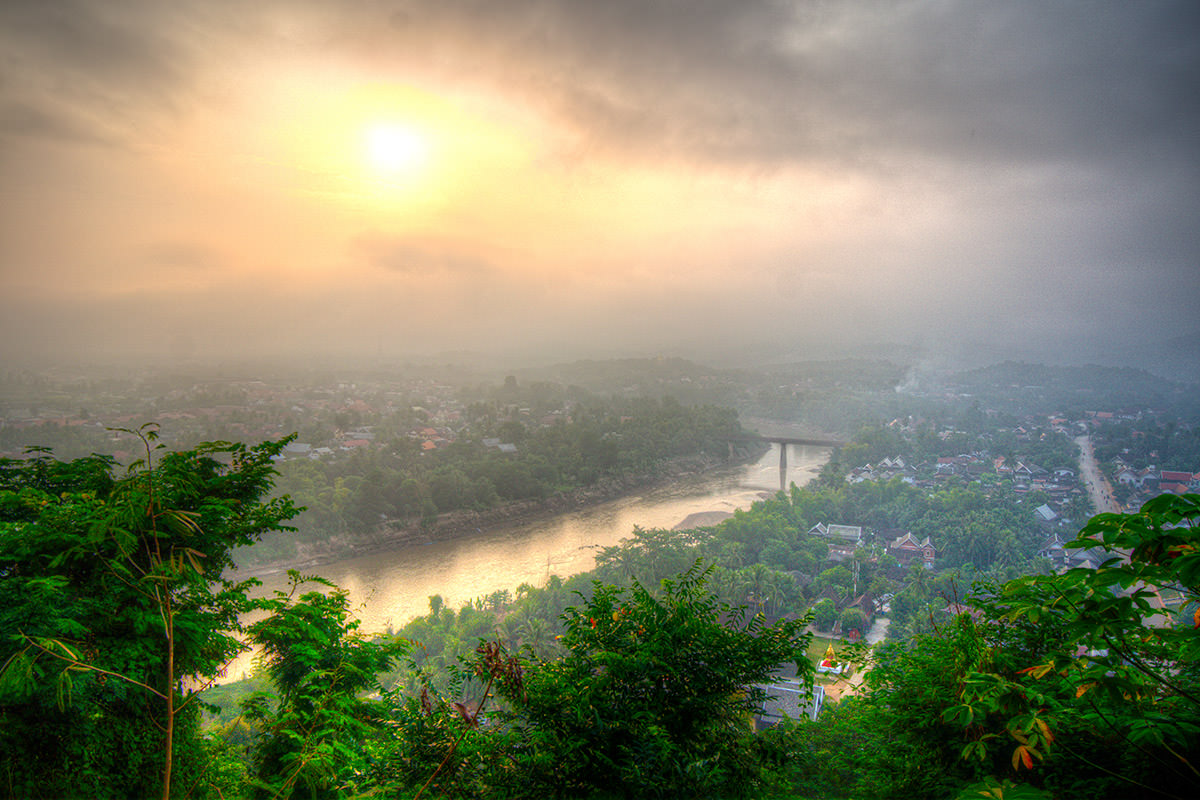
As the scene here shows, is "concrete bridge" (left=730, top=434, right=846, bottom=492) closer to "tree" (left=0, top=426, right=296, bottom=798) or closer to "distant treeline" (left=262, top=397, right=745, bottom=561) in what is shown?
"distant treeline" (left=262, top=397, right=745, bottom=561)

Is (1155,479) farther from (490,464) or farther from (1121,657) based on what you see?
(490,464)

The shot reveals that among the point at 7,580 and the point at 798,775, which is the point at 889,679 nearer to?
the point at 798,775

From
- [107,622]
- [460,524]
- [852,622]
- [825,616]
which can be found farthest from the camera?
[460,524]

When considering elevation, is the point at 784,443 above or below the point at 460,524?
above

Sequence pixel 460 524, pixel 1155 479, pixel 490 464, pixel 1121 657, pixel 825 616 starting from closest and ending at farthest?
1. pixel 1121 657
2. pixel 825 616
3. pixel 1155 479
4. pixel 460 524
5. pixel 490 464

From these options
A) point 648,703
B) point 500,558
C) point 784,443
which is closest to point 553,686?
point 648,703

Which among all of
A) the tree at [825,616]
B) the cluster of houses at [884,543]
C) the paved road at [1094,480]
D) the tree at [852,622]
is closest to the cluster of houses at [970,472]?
the paved road at [1094,480]

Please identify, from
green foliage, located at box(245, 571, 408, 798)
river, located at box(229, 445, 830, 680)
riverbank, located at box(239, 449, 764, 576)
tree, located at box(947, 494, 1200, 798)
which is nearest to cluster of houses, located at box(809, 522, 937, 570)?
river, located at box(229, 445, 830, 680)

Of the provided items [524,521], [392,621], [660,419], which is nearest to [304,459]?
[524,521]
